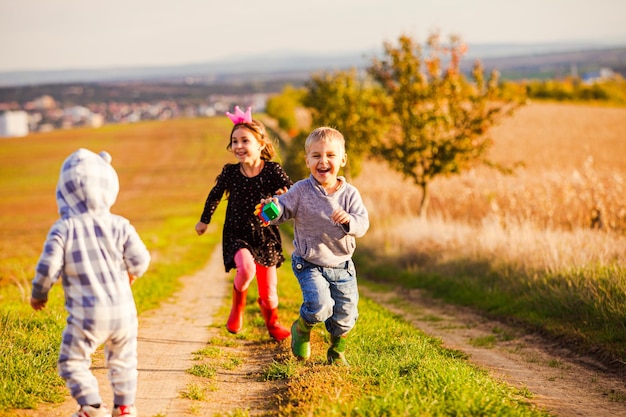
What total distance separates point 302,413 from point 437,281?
28.8 ft

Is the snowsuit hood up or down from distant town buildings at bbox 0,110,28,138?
up

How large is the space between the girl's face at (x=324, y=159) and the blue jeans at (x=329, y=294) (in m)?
0.74

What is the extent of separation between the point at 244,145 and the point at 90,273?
2978 millimetres

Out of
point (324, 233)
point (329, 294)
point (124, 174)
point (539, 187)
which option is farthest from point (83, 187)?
point (124, 174)

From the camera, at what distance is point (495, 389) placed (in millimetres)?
5297

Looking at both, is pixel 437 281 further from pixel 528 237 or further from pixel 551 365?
pixel 551 365

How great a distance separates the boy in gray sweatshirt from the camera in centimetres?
574

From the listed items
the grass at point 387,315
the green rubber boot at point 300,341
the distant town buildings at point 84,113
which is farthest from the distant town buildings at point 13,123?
the green rubber boot at point 300,341

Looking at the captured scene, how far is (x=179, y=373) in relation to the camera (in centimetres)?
608

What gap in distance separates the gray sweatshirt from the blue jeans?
8 cm

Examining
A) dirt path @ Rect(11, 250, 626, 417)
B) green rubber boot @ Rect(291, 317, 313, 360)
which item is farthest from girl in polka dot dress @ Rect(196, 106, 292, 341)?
green rubber boot @ Rect(291, 317, 313, 360)

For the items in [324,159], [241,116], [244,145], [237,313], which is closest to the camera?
[324,159]

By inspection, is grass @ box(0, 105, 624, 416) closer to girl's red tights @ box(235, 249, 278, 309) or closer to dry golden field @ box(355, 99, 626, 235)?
girl's red tights @ box(235, 249, 278, 309)

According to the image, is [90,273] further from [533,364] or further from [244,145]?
[533,364]
